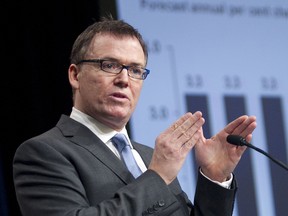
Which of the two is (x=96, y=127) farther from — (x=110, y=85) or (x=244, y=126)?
(x=244, y=126)

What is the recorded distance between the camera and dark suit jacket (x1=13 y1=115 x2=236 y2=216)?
77.3 inches

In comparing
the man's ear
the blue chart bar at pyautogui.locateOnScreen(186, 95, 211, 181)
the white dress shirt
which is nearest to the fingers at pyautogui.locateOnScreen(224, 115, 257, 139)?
the white dress shirt

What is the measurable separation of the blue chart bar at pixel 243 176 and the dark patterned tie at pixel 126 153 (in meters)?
1.48

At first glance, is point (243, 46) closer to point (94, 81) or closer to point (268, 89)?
point (268, 89)

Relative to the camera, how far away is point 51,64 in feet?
12.6

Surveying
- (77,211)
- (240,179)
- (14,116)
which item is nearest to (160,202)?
(77,211)

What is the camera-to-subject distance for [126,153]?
223cm

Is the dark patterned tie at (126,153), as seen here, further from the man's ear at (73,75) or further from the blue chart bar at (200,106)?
the blue chart bar at (200,106)

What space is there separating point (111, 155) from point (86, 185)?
15 centimetres

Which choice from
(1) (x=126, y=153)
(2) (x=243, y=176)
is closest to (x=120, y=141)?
(1) (x=126, y=153)

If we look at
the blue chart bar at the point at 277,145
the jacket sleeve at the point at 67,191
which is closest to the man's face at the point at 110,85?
the jacket sleeve at the point at 67,191

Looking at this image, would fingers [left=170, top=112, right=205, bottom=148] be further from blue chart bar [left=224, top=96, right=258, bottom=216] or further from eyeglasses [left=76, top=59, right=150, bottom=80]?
blue chart bar [left=224, top=96, right=258, bottom=216]

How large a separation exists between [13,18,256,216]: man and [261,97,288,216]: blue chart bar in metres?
1.43

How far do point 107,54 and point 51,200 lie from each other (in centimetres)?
54
